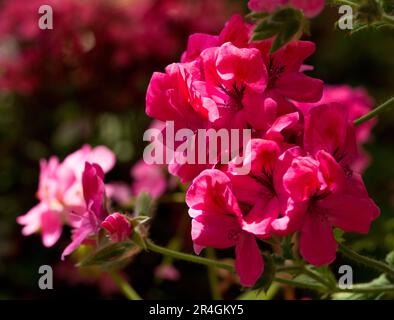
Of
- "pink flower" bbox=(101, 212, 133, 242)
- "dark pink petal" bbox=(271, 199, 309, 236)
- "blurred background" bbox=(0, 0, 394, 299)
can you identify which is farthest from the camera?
"blurred background" bbox=(0, 0, 394, 299)

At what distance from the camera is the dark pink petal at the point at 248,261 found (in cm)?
73

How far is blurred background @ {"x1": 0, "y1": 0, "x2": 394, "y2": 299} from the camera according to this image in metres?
1.54

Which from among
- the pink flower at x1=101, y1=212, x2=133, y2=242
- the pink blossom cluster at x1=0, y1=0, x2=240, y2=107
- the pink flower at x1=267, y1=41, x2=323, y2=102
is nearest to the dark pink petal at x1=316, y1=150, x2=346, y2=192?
the pink flower at x1=267, y1=41, x2=323, y2=102

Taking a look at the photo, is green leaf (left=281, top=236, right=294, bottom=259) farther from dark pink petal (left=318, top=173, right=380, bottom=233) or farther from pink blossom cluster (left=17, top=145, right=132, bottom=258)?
pink blossom cluster (left=17, top=145, right=132, bottom=258)

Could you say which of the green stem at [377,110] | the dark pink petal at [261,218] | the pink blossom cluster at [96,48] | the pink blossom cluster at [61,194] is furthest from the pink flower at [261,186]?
the pink blossom cluster at [96,48]

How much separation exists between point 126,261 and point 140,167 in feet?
1.60

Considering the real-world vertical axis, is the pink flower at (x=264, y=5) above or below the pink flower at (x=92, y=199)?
above

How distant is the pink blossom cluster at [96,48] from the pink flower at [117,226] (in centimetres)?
90

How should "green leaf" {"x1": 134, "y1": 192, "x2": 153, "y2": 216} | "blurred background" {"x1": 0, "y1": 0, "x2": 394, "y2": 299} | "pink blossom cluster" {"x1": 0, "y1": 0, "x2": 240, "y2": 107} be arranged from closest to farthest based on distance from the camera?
"green leaf" {"x1": 134, "y1": 192, "x2": 153, "y2": 216} → "blurred background" {"x1": 0, "y1": 0, "x2": 394, "y2": 299} → "pink blossom cluster" {"x1": 0, "y1": 0, "x2": 240, "y2": 107}

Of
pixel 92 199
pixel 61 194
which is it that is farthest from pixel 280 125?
pixel 61 194

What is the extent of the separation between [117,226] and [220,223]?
13 cm

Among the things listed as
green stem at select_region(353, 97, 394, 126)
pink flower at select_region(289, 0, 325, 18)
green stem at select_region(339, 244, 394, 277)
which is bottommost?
green stem at select_region(339, 244, 394, 277)

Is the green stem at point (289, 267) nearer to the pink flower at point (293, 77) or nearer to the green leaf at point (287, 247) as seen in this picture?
the green leaf at point (287, 247)

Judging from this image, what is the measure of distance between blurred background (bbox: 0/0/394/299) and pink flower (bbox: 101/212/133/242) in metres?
0.58
